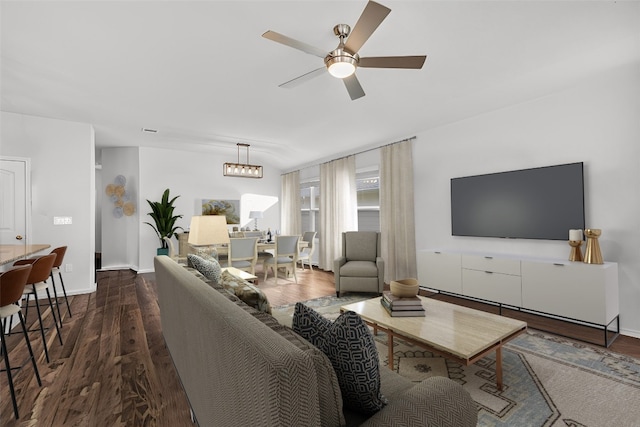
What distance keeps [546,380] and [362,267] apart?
2.42 metres

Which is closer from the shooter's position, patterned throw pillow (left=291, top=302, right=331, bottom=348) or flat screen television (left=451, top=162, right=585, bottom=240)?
patterned throw pillow (left=291, top=302, right=331, bottom=348)

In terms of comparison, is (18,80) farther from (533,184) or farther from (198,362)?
(533,184)

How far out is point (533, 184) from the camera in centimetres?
342

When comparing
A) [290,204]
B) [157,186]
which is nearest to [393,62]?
[290,204]

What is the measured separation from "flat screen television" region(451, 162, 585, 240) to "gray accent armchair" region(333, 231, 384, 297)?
3.79 ft

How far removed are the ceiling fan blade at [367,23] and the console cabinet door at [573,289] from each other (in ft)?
9.09

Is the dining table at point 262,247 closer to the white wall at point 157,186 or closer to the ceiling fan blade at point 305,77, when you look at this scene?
the white wall at point 157,186

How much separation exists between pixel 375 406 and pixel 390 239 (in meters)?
4.12

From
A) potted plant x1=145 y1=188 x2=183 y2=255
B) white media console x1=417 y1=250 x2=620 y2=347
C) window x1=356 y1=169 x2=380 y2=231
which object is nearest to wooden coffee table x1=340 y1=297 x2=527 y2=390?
white media console x1=417 y1=250 x2=620 y2=347

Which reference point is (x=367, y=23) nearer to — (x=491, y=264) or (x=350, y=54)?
(x=350, y=54)

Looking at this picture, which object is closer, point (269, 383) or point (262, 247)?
point (269, 383)

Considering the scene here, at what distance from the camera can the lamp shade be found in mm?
2494

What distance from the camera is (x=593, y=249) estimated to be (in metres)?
2.82

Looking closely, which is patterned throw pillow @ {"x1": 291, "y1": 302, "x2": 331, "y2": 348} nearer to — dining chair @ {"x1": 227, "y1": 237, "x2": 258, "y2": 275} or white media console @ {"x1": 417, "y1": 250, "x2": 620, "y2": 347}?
white media console @ {"x1": 417, "y1": 250, "x2": 620, "y2": 347}
